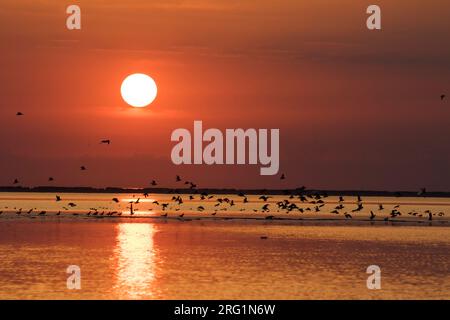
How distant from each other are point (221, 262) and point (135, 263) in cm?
551

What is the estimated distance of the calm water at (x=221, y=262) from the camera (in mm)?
43312

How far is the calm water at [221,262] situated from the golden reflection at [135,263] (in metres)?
0.06

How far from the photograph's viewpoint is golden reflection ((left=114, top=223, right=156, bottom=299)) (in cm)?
4334

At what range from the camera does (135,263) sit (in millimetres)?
57781

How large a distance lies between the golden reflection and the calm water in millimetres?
62

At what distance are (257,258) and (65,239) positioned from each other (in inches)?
928

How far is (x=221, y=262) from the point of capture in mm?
58188

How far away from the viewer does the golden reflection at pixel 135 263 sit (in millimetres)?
43344

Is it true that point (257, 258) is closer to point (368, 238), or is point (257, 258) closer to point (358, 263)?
point (358, 263)
